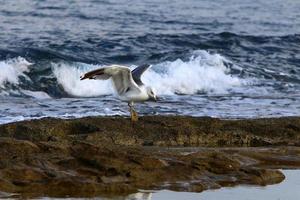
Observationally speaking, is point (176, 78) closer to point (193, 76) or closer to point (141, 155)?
point (193, 76)

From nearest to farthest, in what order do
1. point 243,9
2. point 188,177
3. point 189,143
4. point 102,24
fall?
point 188,177, point 189,143, point 102,24, point 243,9

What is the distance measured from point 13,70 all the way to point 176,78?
3.16 meters

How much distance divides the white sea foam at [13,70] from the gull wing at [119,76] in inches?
229

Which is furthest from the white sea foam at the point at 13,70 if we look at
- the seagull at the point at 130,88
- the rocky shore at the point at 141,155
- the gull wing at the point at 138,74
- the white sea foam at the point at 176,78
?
the rocky shore at the point at 141,155

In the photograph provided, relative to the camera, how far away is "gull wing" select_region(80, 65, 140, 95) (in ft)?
36.1

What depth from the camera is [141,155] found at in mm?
8734

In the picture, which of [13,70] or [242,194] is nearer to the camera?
[242,194]

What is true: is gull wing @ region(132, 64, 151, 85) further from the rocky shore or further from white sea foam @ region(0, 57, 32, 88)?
white sea foam @ region(0, 57, 32, 88)

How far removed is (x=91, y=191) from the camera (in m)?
8.04

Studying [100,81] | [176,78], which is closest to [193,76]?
[176,78]

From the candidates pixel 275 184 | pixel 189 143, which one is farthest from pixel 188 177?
pixel 189 143

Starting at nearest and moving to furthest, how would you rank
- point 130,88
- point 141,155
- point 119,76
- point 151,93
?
point 141,155, point 119,76, point 130,88, point 151,93

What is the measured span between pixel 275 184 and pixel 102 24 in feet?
56.1

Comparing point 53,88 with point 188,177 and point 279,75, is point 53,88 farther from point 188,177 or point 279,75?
point 188,177
